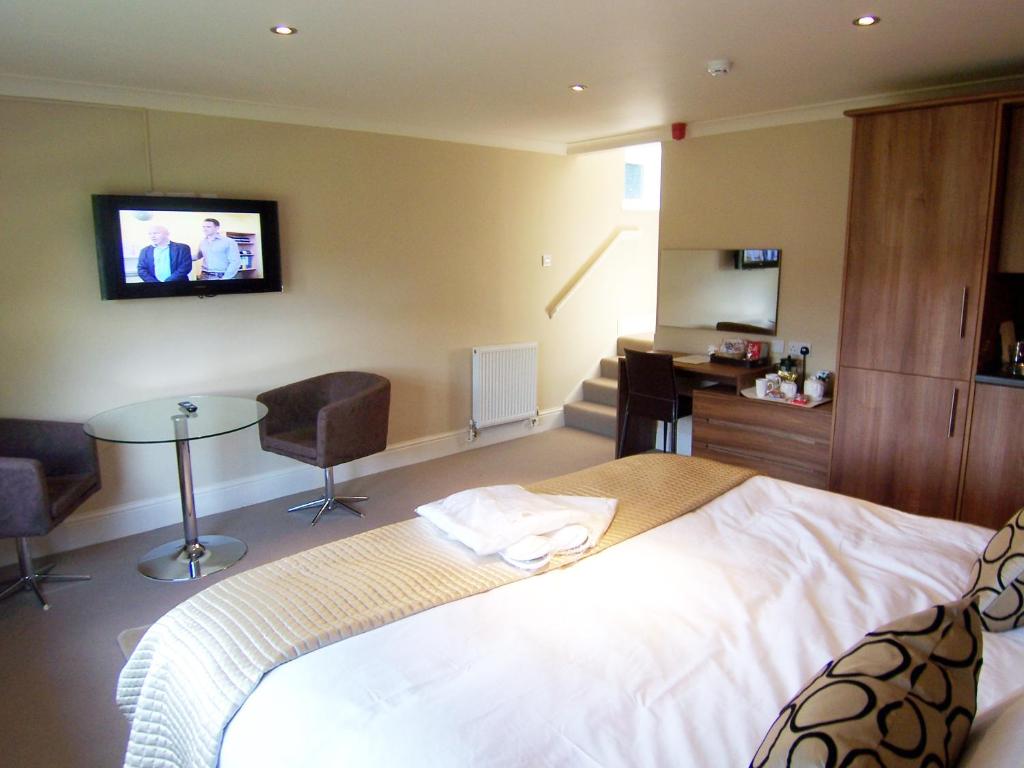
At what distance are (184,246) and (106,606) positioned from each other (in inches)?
74.8

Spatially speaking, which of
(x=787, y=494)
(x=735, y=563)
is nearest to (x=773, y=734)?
(x=735, y=563)

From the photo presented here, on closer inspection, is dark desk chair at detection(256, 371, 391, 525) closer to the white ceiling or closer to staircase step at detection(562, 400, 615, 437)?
the white ceiling

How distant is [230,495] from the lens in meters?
4.26

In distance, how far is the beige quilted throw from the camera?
158 cm

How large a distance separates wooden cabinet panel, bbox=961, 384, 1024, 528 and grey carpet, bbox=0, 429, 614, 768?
247cm

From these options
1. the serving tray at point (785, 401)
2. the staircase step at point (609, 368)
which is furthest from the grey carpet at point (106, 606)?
the serving tray at point (785, 401)

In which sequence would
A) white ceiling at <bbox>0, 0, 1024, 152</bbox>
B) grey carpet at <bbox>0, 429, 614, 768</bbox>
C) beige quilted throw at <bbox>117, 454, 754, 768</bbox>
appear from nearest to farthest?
beige quilted throw at <bbox>117, 454, 754, 768</bbox>, grey carpet at <bbox>0, 429, 614, 768</bbox>, white ceiling at <bbox>0, 0, 1024, 152</bbox>

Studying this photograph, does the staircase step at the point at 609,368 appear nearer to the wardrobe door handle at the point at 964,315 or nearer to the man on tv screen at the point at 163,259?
the wardrobe door handle at the point at 964,315

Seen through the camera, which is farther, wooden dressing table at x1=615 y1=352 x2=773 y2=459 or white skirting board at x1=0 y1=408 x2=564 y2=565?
wooden dressing table at x1=615 y1=352 x2=773 y2=459

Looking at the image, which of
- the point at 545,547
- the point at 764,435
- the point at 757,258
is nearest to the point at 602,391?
the point at 757,258

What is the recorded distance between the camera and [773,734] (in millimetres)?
1087

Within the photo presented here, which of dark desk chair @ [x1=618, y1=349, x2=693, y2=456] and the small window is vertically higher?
the small window

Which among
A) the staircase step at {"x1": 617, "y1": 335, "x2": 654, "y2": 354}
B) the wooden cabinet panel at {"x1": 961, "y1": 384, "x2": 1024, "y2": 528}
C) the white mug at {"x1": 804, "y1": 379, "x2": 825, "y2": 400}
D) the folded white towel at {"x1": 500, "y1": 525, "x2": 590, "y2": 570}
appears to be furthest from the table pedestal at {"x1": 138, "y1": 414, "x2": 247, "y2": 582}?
the staircase step at {"x1": 617, "y1": 335, "x2": 654, "y2": 354}

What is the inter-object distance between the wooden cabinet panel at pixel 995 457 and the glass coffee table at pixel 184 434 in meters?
3.51
